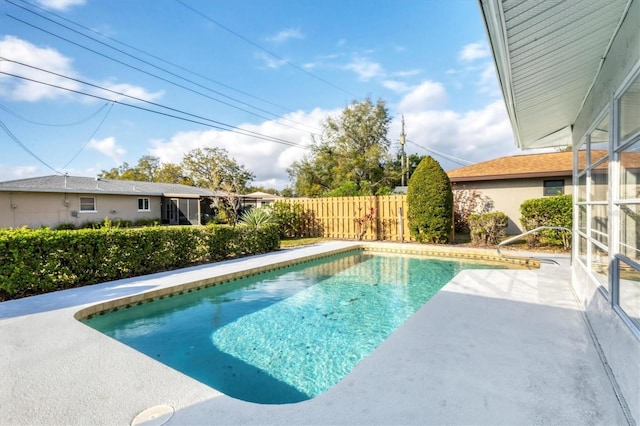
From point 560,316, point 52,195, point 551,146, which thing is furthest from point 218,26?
point 560,316

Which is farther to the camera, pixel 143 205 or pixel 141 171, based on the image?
pixel 141 171

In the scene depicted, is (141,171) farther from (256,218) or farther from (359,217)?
(359,217)

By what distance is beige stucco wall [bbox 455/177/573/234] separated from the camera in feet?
43.0

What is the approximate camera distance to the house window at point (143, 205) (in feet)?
71.9

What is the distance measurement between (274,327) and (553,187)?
13.0m

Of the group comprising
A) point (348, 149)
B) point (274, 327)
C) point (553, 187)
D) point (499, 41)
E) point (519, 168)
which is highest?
point (348, 149)

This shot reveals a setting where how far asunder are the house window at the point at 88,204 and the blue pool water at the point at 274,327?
668 inches

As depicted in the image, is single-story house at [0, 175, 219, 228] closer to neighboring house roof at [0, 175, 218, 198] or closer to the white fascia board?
neighboring house roof at [0, 175, 218, 198]

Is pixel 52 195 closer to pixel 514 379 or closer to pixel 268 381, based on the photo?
pixel 268 381

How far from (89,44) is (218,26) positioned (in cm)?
534

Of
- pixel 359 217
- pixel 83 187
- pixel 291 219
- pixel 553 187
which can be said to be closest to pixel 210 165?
pixel 83 187

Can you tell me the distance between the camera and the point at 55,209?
17953 millimetres

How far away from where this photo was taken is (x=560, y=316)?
4.10 m

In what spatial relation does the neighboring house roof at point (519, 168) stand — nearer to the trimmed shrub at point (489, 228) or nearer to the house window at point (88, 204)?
the trimmed shrub at point (489, 228)
